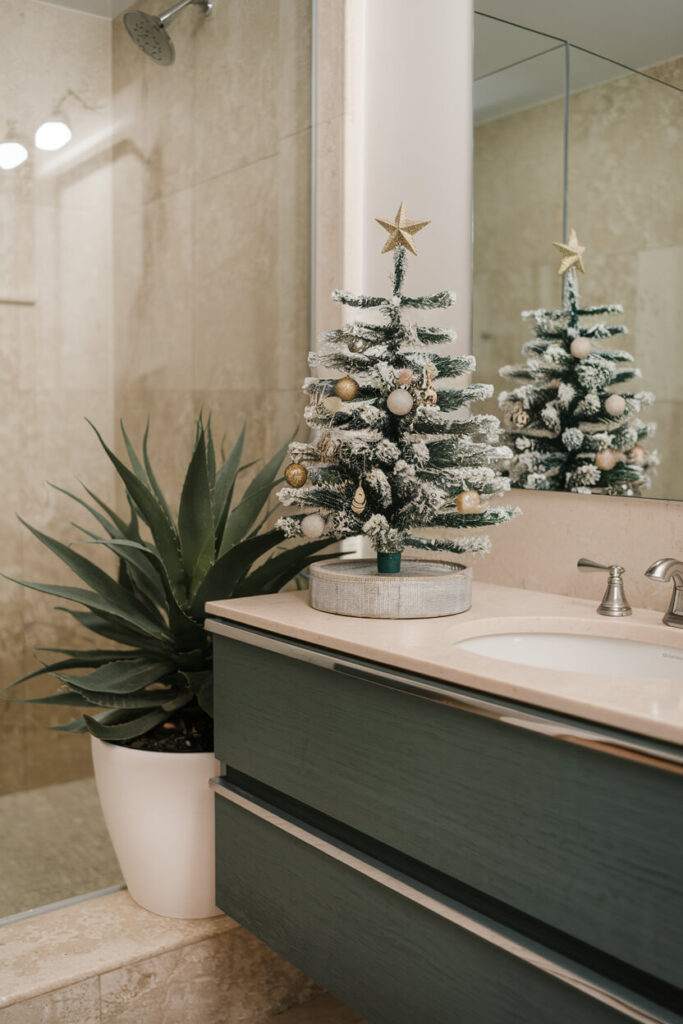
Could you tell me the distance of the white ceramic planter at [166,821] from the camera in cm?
169

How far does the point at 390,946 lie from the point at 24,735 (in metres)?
1.00

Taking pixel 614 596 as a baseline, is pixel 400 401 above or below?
above

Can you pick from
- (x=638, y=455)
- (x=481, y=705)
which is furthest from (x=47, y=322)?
(x=481, y=705)

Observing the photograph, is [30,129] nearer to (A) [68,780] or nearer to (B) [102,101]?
(B) [102,101]

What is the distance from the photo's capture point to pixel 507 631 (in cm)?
145

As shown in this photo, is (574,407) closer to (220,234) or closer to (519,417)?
(519,417)

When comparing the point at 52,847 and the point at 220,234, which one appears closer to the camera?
the point at 52,847

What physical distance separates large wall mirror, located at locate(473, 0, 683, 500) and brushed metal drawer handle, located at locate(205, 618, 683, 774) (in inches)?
23.2

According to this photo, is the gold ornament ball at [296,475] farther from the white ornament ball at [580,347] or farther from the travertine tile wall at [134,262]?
the travertine tile wall at [134,262]

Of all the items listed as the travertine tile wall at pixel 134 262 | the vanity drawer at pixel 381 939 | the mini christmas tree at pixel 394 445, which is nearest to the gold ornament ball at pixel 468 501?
the mini christmas tree at pixel 394 445

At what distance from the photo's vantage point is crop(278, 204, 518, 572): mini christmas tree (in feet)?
4.77

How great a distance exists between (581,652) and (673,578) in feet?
0.56

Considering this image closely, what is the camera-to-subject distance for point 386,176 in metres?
2.01

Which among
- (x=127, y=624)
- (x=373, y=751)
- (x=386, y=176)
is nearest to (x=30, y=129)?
(x=386, y=176)
